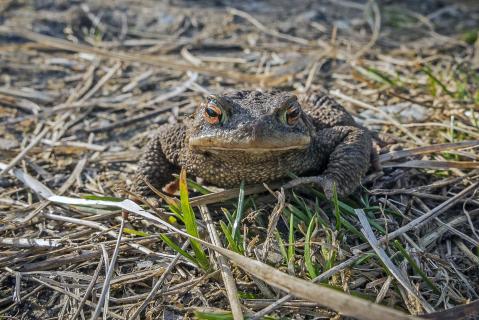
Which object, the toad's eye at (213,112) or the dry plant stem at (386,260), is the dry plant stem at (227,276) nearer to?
the toad's eye at (213,112)

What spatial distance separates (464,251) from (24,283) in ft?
8.05

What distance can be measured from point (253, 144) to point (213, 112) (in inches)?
14.7

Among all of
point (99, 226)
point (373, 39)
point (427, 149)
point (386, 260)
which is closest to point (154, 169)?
point (99, 226)

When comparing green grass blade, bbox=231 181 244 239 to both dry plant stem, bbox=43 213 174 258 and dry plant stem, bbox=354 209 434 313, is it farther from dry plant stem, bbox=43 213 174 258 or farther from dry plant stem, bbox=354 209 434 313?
dry plant stem, bbox=354 209 434 313

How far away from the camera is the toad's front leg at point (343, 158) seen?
3014 millimetres

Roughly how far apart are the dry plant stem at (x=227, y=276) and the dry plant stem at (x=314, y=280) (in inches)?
3.1

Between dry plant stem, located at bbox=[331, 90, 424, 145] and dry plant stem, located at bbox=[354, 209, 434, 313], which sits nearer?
dry plant stem, located at bbox=[354, 209, 434, 313]

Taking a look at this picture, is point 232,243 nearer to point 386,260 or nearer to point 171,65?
point 386,260

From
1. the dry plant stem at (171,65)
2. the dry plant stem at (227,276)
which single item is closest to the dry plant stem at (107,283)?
the dry plant stem at (227,276)

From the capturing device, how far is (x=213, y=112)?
2914mm

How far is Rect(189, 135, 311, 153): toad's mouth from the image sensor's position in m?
2.71

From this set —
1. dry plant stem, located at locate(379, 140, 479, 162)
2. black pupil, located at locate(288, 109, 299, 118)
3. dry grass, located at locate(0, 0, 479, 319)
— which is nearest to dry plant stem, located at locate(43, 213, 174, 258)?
dry grass, located at locate(0, 0, 479, 319)

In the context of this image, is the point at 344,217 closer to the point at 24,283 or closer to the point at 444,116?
the point at 444,116

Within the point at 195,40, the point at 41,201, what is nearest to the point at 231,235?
the point at 41,201
